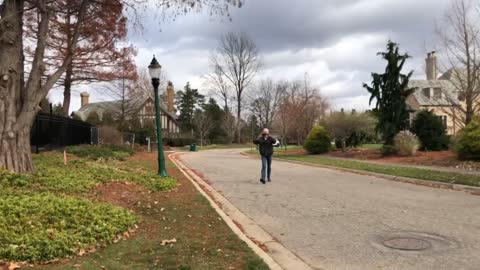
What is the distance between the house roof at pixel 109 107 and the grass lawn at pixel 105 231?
4338 cm

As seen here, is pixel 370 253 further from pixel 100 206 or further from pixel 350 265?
pixel 100 206

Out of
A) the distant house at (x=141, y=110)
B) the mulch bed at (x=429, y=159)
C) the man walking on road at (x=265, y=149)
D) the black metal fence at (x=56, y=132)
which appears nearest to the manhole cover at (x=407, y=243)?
the man walking on road at (x=265, y=149)

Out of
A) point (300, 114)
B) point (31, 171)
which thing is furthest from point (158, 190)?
point (300, 114)

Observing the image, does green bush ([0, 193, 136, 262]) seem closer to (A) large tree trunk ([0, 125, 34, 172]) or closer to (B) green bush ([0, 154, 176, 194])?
(B) green bush ([0, 154, 176, 194])

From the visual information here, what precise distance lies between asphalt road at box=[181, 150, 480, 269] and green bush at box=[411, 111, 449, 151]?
43.4 feet

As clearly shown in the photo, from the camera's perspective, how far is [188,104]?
81.8 m

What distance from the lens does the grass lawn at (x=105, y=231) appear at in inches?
210

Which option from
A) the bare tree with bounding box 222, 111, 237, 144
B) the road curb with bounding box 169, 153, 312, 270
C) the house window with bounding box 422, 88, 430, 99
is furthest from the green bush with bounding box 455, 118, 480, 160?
the bare tree with bounding box 222, 111, 237, 144

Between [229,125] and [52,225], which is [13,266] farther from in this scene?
[229,125]

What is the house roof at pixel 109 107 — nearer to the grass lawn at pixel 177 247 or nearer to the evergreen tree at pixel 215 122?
the evergreen tree at pixel 215 122

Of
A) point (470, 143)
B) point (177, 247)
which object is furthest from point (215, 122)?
point (177, 247)

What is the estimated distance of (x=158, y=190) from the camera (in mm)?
11766

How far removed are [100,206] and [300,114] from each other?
40.9 meters

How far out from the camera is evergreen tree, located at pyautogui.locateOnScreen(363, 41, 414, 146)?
27469 mm
